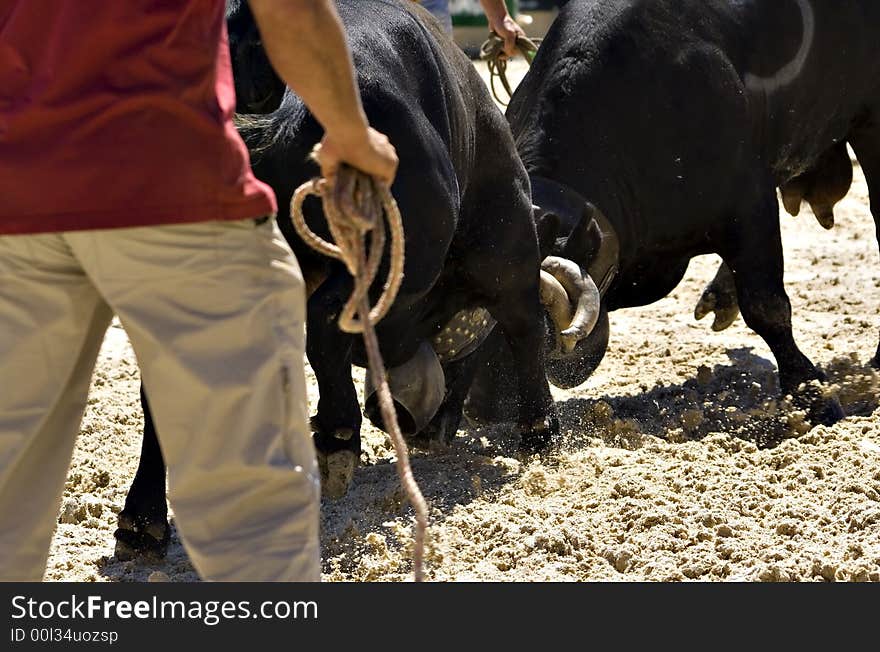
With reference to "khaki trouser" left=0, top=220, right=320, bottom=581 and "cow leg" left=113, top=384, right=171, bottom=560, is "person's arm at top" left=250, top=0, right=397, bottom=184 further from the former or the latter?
"cow leg" left=113, top=384, right=171, bottom=560

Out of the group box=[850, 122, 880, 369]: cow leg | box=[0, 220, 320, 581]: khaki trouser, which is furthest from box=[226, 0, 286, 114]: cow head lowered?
box=[850, 122, 880, 369]: cow leg

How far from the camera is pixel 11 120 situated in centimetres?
236

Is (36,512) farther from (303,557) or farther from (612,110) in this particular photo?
(612,110)

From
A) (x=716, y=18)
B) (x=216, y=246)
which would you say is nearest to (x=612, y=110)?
(x=716, y=18)

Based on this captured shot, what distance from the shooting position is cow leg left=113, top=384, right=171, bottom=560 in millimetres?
4191

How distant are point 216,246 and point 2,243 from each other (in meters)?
0.37

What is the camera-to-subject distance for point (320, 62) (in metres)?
2.37

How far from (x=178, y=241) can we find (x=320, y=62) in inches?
14.8

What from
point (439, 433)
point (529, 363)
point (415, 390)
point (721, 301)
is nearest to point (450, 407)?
point (439, 433)

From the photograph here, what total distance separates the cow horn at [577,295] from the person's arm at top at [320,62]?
3052 mm

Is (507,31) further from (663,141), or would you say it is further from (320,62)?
(320,62)

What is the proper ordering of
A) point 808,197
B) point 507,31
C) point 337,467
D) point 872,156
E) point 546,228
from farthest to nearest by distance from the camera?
point 808,197 → point 872,156 → point 507,31 → point 546,228 → point 337,467

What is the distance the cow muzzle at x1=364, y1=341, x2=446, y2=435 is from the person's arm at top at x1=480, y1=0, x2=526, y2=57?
5.69ft

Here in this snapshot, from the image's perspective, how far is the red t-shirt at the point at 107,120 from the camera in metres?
2.33
